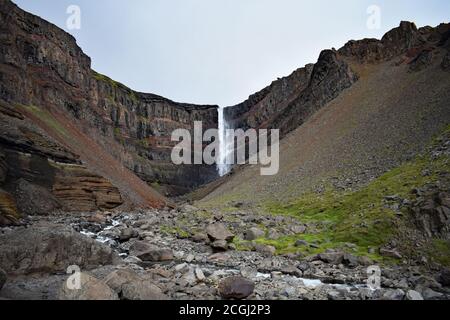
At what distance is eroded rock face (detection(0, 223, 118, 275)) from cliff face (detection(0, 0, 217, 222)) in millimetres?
19132

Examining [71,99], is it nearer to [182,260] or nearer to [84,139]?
[84,139]

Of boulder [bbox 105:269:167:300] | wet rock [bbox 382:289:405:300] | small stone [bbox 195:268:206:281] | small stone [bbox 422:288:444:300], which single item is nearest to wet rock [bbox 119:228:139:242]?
small stone [bbox 195:268:206:281]

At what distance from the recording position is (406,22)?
83500mm

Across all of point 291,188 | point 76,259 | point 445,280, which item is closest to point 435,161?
point 445,280

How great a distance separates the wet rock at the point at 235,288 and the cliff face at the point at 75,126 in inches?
1037

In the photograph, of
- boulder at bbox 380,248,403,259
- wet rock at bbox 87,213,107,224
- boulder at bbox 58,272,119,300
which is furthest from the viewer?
wet rock at bbox 87,213,107,224

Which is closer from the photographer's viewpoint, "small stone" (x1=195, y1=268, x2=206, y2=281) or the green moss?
"small stone" (x1=195, y1=268, x2=206, y2=281)

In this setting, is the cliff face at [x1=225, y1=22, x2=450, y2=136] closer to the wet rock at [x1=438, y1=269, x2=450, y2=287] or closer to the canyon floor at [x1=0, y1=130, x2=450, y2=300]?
the canyon floor at [x1=0, y1=130, x2=450, y2=300]

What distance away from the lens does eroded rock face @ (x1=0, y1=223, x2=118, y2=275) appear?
1440cm

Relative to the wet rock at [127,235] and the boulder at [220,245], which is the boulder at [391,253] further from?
the wet rock at [127,235]

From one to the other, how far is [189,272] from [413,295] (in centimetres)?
955

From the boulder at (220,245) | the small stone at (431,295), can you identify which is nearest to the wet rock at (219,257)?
the boulder at (220,245)

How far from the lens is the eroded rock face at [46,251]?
1440 centimetres

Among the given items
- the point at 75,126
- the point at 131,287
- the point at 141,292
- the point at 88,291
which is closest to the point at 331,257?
the point at 141,292
